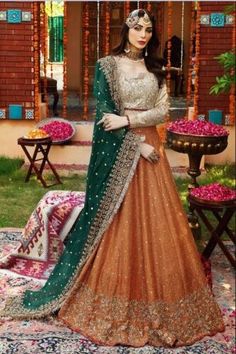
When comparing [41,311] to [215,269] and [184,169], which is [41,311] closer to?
[215,269]

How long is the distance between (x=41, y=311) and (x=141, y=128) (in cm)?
103

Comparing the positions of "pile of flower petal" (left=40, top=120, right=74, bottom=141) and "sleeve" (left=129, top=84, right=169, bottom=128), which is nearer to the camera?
"sleeve" (left=129, top=84, right=169, bottom=128)

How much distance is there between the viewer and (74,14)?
1041cm

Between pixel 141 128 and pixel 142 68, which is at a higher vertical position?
pixel 142 68

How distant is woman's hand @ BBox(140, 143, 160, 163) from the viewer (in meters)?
3.16

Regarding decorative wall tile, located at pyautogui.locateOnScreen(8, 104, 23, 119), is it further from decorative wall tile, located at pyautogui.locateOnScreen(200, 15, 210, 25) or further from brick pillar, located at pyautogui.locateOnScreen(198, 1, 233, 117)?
decorative wall tile, located at pyautogui.locateOnScreen(200, 15, 210, 25)

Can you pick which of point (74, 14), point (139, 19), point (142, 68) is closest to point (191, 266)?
point (142, 68)

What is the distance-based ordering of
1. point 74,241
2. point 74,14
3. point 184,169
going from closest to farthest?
point 74,241 < point 184,169 < point 74,14

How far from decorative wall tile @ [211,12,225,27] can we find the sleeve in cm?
392

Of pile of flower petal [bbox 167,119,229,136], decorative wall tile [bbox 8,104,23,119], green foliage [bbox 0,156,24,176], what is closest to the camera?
pile of flower petal [bbox 167,119,229,136]

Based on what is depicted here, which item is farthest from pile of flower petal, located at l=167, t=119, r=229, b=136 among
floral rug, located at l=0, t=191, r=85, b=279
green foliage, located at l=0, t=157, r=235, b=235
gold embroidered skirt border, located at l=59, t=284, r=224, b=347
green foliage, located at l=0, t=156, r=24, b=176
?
green foliage, located at l=0, t=156, r=24, b=176

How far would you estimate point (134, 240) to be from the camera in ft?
10.3

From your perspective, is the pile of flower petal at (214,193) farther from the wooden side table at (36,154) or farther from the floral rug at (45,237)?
the wooden side table at (36,154)

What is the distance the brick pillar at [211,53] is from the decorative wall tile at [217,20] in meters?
0.03
